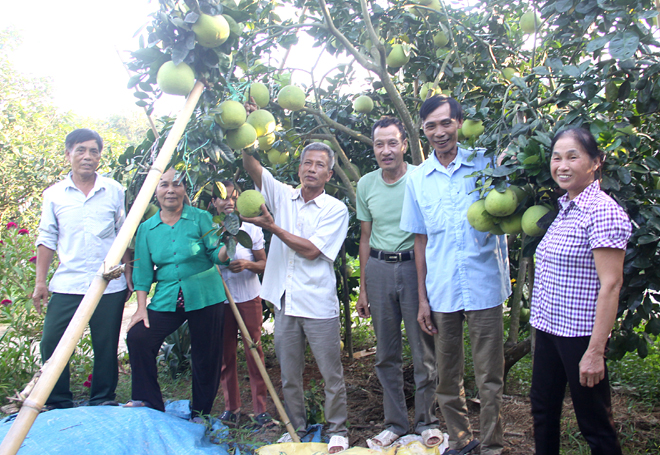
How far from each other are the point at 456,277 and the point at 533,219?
489 mm

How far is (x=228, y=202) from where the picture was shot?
2.87m

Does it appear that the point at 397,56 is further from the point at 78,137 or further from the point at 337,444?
the point at 337,444

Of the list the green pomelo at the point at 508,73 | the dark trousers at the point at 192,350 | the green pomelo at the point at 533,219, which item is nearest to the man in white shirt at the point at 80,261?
the dark trousers at the point at 192,350

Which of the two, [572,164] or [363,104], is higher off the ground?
[363,104]

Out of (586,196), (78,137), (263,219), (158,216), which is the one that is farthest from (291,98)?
(586,196)

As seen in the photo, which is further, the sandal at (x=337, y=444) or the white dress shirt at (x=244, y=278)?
the white dress shirt at (x=244, y=278)

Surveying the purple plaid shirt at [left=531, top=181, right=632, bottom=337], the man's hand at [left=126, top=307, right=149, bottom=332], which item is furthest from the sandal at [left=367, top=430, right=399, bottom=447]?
the man's hand at [left=126, top=307, right=149, bottom=332]

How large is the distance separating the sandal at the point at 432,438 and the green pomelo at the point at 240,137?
1726mm

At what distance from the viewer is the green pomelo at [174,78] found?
1633mm

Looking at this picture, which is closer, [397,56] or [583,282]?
[583,282]

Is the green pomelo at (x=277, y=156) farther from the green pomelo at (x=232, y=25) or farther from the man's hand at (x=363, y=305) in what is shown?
the green pomelo at (x=232, y=25)

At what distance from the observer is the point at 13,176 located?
290 inches

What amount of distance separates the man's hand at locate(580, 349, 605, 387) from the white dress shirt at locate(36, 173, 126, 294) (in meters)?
2.33

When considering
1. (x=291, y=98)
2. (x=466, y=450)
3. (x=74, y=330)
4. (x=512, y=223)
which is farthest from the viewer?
(x=291, y=98)
